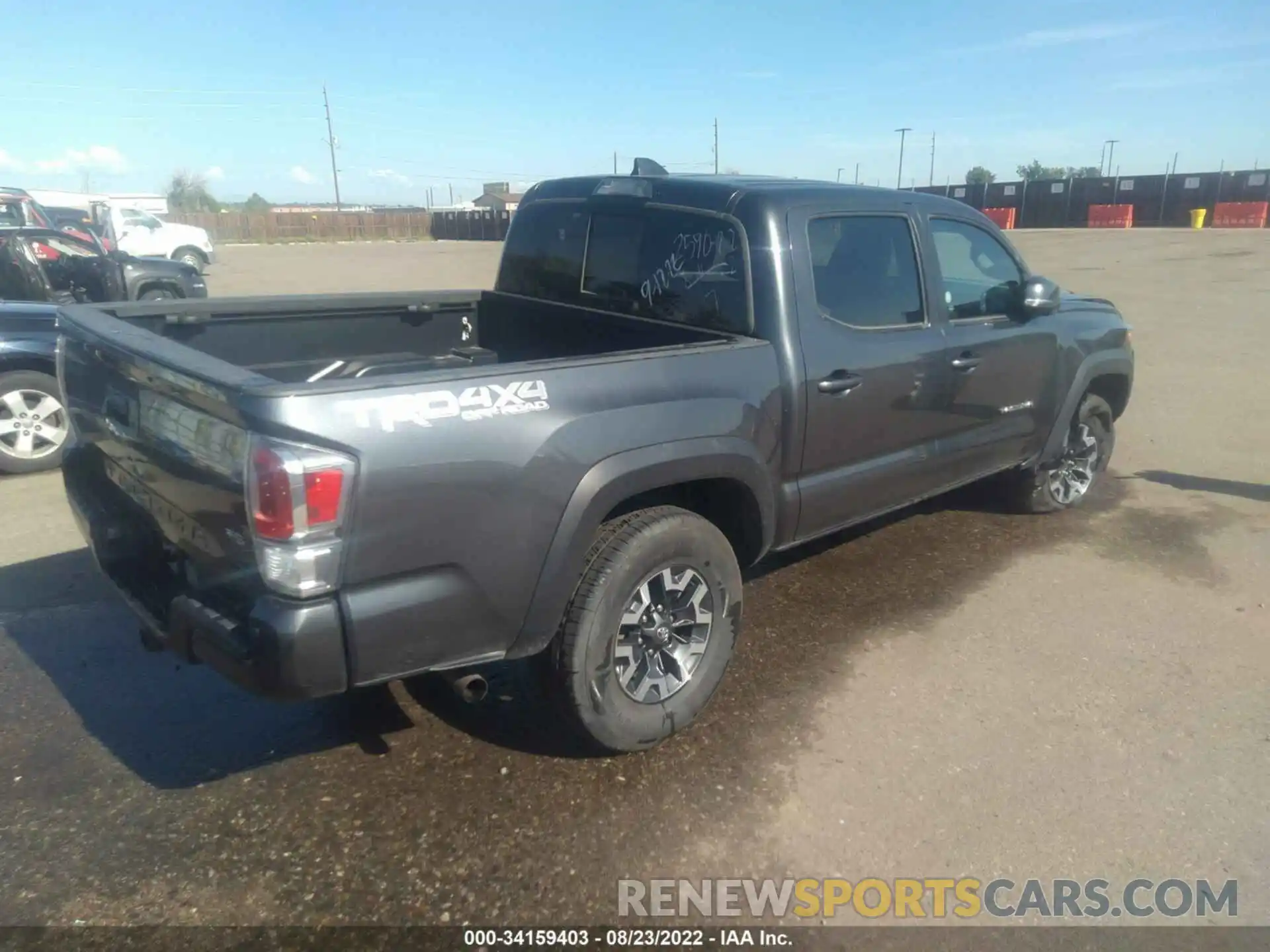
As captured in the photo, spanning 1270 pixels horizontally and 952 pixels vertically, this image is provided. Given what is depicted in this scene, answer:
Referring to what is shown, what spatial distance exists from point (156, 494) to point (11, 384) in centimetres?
430

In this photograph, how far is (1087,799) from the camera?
303 cm

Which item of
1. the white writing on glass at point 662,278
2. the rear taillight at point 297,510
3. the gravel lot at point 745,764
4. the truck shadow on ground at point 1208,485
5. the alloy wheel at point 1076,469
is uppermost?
the white writing on glass at point 662,278

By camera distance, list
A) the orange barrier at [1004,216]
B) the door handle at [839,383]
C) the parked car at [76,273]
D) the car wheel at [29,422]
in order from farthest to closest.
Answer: the orange barrier at [1004,216] < the parked car at [76,273] < the car wheel at [29,422] < the door handle at [839,383]

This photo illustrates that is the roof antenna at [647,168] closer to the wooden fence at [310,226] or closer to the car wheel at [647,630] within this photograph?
the car wheel at [647,630]

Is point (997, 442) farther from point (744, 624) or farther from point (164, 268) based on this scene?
point (164, 268)

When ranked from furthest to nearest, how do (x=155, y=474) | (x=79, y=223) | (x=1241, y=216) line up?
(x=1241, y=216)
(x=79, y=223)
(x=155, y=474)

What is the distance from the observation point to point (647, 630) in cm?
318

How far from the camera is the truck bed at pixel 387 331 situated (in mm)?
3828

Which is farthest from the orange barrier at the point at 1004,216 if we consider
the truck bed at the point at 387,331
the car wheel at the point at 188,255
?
the truck bed at the point at 387,331

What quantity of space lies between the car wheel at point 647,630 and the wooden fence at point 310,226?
2318 inches

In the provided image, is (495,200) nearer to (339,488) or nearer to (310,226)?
(310,226)

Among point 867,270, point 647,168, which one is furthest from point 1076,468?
point 647,168

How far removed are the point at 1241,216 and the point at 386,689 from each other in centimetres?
Result: 4486

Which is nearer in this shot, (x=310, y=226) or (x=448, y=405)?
(x=448, y=405)
